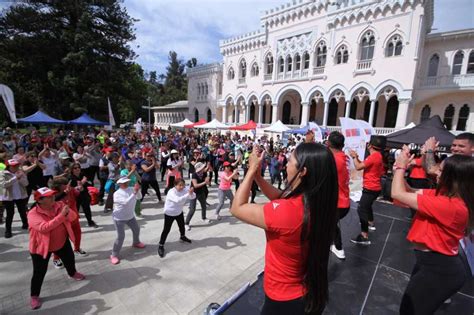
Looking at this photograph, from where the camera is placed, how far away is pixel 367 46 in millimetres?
19906

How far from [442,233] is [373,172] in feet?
9.05

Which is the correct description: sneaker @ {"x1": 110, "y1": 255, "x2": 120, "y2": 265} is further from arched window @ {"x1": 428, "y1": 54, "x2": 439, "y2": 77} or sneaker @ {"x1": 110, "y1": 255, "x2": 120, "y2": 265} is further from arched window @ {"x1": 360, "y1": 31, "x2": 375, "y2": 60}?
arched window @ {"x1": 428, "y1": 54, "x2": 439, "y2": 77}

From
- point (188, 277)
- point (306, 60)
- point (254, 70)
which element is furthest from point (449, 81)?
point (188, 277)

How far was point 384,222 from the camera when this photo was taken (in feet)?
20.1

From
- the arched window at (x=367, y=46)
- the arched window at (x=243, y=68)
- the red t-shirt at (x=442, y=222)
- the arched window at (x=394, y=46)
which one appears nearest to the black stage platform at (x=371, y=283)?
the red t-shirt at (x=442, y=222)

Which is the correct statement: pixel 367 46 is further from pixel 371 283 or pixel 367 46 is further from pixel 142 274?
→ pixel 142 274

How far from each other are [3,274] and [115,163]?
328 cm

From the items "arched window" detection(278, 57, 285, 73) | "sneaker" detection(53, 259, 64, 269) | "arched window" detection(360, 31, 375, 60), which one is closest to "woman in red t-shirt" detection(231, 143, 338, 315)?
"sneaker" detection(53, 259, 64, 269)

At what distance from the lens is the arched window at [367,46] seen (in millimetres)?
19578

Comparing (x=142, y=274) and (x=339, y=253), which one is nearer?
(x=142, y=274)

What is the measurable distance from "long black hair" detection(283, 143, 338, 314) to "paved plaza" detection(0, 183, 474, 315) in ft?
6.13

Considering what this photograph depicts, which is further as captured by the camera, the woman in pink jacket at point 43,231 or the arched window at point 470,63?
the arched window at point 470,63

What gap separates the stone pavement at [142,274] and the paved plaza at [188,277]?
0.01 m

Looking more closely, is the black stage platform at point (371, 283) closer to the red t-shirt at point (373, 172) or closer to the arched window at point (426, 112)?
the red t-shirt at point (373, 172)
